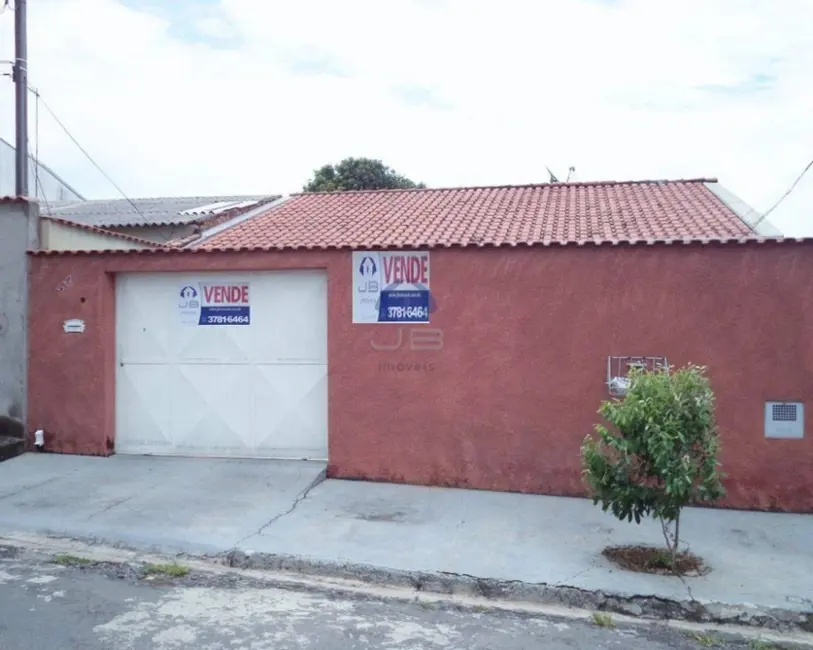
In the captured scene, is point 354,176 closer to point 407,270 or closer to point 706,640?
point 407,270

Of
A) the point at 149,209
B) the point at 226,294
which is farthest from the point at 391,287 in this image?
the point at 149,209

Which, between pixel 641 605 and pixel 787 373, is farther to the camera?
pixel 787 373

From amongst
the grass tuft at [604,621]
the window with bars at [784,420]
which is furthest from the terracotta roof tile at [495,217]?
the grass tuft at [604,621]

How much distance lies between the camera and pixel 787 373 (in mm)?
8039

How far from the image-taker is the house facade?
8117 mm

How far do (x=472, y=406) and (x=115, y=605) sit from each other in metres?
4.41

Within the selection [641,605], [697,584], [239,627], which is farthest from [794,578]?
[239,627]

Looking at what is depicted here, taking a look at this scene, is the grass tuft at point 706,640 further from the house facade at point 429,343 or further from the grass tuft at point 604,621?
the house facade at point 429,343

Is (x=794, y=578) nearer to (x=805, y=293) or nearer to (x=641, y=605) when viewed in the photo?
(x=641, y=605)

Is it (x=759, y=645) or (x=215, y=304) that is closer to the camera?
(x=759, y=645)

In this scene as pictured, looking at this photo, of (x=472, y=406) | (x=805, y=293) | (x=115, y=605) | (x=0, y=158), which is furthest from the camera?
(x=0, y=158)

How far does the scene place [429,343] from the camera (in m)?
8.86

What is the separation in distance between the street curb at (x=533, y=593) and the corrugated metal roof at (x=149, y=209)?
10178 millimetres

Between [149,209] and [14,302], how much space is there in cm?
881
